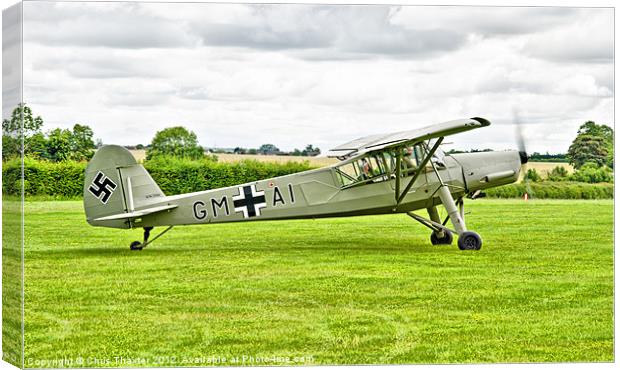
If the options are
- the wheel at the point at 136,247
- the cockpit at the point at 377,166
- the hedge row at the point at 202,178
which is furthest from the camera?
the cockpit at the point at 377,166

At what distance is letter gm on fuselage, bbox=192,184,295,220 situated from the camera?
14.2 meters

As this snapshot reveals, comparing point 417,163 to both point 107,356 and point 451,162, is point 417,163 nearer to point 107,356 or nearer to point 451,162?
point 451,162

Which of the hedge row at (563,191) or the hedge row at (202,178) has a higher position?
the hedge row at (202,178)

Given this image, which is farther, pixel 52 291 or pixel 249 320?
pixel 52 291

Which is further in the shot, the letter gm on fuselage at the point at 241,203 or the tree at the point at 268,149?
the tree at the point at 268,149

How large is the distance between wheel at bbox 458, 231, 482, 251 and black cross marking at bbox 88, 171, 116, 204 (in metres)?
5.06

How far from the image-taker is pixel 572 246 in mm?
14492

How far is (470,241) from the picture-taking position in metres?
14.1

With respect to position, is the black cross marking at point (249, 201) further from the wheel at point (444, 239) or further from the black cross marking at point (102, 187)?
the wheel at point (444, 239)

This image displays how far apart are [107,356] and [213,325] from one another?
48.1 inches

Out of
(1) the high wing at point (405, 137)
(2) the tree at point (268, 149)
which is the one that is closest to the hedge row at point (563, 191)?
(1) the high wing at point (405, 137)

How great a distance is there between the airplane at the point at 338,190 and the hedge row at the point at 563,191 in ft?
3.61

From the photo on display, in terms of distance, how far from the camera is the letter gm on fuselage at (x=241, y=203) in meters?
14.2

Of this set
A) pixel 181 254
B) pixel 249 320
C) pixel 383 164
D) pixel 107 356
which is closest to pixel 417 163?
pixel 383 164
